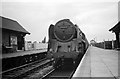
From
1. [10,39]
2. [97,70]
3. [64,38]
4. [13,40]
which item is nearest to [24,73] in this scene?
[64,38]

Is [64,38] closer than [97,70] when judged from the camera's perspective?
No

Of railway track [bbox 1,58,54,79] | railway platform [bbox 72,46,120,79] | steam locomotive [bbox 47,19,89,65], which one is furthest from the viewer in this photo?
steam locomotive [bbox 47,19,89,65]

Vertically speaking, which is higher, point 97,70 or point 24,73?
point 97,70

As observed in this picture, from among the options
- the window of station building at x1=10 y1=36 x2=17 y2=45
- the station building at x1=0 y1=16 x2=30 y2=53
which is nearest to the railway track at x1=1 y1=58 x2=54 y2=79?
the station building at x1=0 y1=16 x2=30 y2=53

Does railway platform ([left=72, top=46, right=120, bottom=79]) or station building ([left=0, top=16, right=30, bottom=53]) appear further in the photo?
station building ([left=0, top=16, right=30, bottom=53])

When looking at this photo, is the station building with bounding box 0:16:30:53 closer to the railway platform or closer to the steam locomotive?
the steam locomotive

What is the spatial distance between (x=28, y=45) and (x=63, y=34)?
2067 centimetres

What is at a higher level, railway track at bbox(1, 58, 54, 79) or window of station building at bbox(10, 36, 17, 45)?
window of station building at bbox(10, 36, 17, 45)

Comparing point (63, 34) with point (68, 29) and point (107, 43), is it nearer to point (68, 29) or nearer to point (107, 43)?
point (68, 29)

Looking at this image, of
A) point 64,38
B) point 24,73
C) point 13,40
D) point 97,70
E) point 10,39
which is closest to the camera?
point 97,70

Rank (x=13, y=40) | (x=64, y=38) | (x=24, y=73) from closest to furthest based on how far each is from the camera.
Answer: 1. (x=24, y=73)
2. (x=64, y=38)
3. (x=13, y=40)

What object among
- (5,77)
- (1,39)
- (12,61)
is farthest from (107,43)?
(5,77)

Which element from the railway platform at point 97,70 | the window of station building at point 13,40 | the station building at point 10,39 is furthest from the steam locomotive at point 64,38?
the window of station building at point 13,40

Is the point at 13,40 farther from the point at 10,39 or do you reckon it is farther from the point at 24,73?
the point at 24,73
